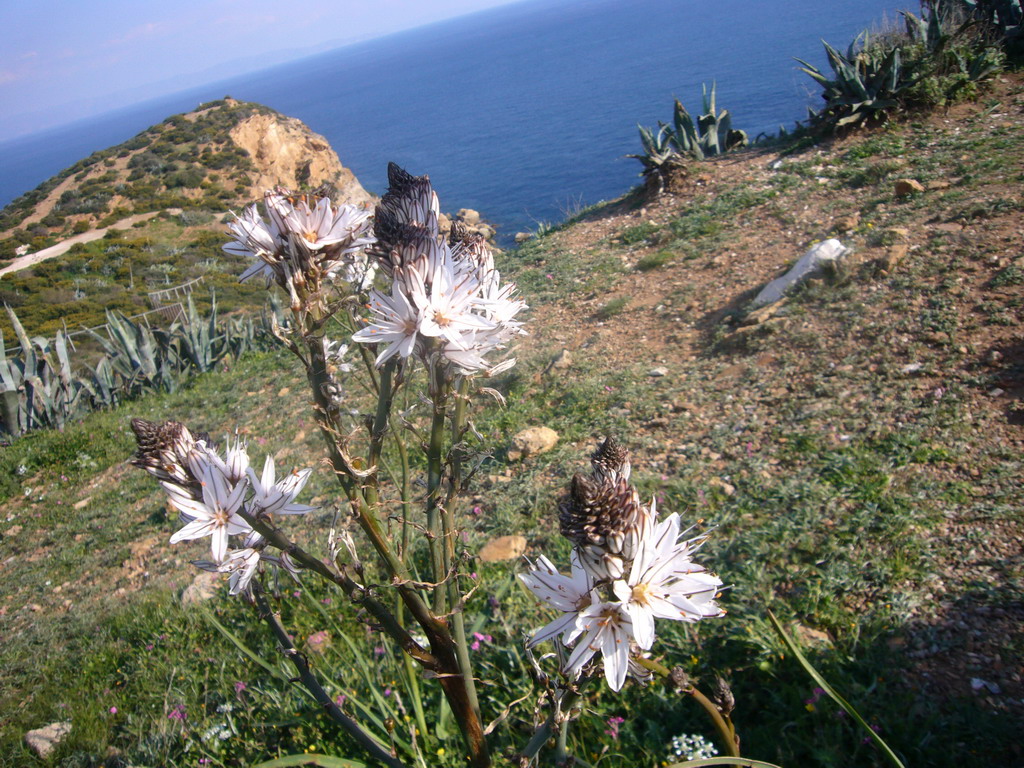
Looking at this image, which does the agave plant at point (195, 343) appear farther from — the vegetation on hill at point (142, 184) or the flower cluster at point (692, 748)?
the vegetation on hill at point (142, 184)

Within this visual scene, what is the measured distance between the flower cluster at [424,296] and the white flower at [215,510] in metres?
0.34

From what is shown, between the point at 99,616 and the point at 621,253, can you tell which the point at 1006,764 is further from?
the point at 621,253

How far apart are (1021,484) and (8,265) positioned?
49709 millimetres

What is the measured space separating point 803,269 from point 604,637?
18.3 feet

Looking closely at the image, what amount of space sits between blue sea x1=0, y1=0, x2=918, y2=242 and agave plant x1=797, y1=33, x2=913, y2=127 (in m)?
2.56

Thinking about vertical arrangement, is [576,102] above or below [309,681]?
above

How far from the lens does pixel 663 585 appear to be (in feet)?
3.40

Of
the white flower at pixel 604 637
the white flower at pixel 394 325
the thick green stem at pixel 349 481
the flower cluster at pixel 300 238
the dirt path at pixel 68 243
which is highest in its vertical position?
the dirt path at pixel 68 243

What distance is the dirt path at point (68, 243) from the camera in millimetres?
37469

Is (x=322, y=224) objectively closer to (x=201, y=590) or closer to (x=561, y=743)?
(x=561, y=743)

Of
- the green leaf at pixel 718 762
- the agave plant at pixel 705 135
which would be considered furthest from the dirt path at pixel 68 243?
the green leaf at pixel 718 762

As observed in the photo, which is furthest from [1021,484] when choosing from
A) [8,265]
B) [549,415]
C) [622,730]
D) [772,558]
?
[8,265]

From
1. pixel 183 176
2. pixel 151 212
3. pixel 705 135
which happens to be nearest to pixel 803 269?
pixel 705 135

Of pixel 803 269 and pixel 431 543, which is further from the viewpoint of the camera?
pixel 803 269
